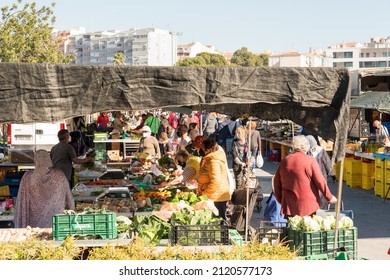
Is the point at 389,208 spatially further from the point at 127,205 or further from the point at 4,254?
the point at 4,254

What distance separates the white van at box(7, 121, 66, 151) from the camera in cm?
2572

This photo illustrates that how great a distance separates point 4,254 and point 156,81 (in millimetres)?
2112

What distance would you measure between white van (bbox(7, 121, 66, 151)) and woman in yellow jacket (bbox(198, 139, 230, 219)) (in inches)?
601

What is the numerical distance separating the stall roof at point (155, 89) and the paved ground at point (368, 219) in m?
4.47

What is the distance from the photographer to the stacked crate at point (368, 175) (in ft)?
67.8

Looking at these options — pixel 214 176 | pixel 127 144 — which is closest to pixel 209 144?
pixel 214 176

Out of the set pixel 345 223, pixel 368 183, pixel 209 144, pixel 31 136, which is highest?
pixel 209 144

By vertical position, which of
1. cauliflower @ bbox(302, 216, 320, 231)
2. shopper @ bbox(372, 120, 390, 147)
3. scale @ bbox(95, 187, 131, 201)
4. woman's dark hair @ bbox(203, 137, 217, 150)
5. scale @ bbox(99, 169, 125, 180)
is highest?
woman's dark hair @ bbox(203, 137, 217, 150)

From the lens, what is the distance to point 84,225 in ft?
24.9

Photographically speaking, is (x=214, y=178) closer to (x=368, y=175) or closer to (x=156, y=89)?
(x=156, y=89)

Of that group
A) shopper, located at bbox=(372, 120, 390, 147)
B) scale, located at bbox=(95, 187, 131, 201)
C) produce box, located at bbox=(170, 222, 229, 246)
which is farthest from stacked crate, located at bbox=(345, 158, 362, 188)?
produce box, located at bbox=(170, 222, 229, 246)

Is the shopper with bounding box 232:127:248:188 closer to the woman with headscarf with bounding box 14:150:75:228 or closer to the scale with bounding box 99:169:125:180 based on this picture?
the scale with bounding box 99:169:125:180

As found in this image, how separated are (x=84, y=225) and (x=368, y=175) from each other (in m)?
14.4
